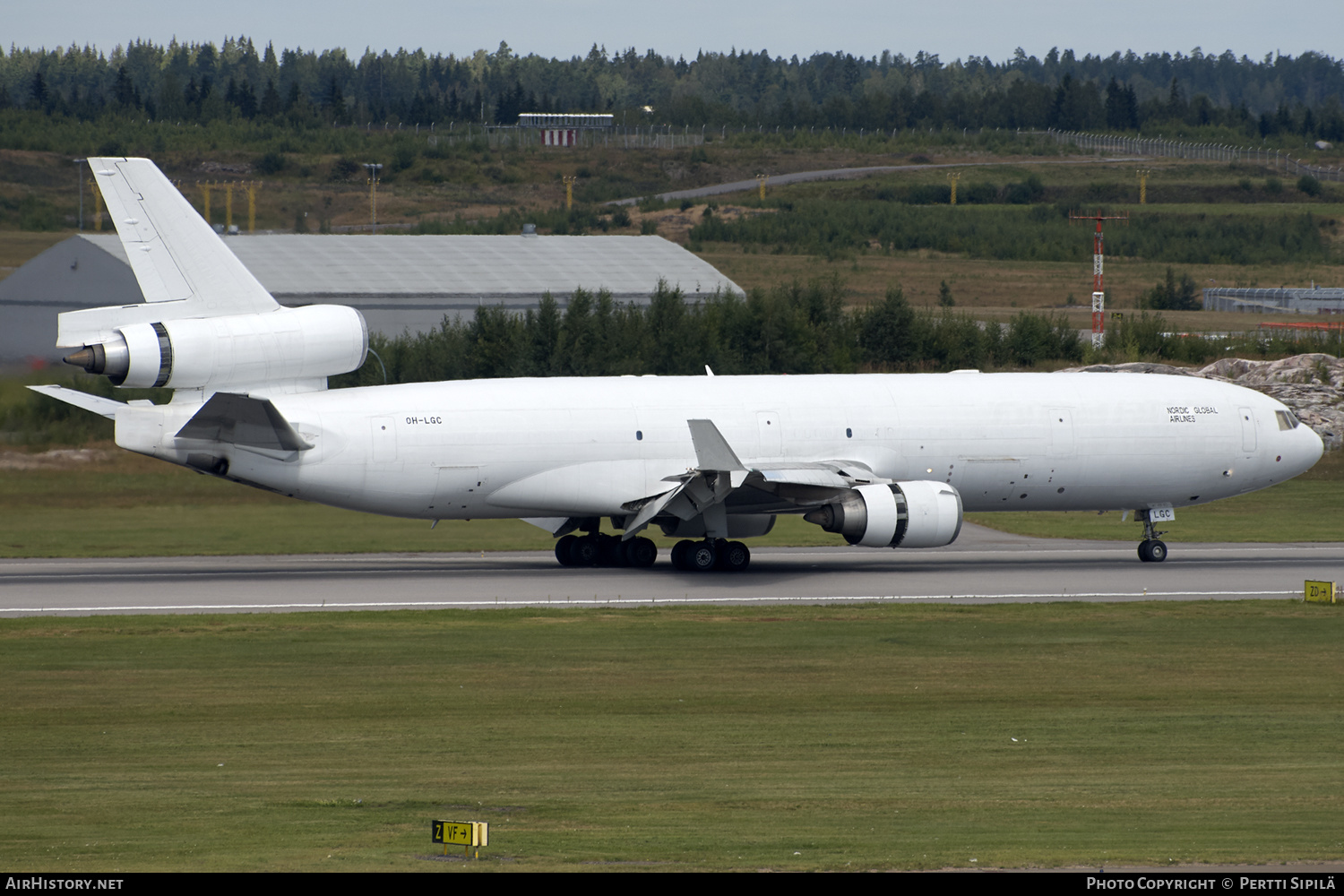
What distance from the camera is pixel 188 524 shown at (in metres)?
39.6

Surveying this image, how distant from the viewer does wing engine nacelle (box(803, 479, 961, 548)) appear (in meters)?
34.9

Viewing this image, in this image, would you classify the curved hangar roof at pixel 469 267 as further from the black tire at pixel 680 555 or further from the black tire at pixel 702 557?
the black tire at pixel 702 557

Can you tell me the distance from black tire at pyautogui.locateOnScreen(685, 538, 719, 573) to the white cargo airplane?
0.06 meters

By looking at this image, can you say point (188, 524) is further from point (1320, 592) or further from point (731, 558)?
point (1320, 592)

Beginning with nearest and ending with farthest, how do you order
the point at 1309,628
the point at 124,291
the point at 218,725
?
the point at 218,725, the point at 1309,628, the point at 124,291

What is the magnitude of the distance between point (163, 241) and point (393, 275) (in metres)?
39.4

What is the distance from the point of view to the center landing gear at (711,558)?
36.9 meters

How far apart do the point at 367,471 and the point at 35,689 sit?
13.2 m

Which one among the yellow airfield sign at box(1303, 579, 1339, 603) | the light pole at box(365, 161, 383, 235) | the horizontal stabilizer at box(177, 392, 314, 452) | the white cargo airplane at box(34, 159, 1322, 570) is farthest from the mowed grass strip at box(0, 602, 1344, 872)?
the light pole at box(365, 161, 383, 235)

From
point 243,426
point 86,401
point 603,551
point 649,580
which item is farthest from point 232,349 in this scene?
point 649,580

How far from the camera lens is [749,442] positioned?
37250mm

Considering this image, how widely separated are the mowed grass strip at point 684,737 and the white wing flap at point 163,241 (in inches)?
304
